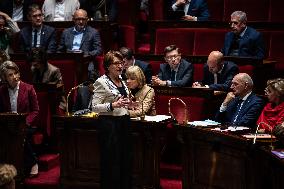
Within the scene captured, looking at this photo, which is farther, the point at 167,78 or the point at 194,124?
the point at 167,78

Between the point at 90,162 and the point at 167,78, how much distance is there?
881mm

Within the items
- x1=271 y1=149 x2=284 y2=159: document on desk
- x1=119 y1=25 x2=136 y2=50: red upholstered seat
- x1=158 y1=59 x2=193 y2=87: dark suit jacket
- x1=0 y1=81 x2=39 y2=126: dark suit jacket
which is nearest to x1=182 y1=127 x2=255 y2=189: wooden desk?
x1=271 y1=149 x2=284 y2=159: document on desk

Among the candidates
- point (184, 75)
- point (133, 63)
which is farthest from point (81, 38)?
point (184, 75)

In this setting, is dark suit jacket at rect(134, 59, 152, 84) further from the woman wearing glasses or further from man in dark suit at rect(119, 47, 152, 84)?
the woman wearing glasses

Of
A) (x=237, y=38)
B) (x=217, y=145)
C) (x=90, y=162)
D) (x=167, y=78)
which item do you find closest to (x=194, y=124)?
(x=217, y=145)

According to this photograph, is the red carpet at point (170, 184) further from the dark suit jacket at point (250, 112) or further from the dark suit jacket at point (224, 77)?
the dark suit jacket at point (224, 77)

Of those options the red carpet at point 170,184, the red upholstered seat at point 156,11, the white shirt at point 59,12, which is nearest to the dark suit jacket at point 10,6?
the white shirt at point 59,12

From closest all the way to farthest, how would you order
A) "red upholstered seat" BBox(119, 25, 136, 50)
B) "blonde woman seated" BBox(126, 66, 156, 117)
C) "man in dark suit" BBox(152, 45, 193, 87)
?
"blonde woman seated" BBox(126, 66, 156, 117)
"man in dark suit" BBox(152, 45, 193, 87)
"red upholstered seat" BBox(119, 25, 136, 50)

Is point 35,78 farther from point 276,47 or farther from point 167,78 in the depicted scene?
point 276,47

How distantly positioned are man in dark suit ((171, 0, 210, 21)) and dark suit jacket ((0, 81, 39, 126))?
138 cm

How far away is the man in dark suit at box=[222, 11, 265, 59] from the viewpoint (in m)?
3.75

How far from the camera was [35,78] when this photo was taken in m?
3.77

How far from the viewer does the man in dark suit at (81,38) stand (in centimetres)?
418

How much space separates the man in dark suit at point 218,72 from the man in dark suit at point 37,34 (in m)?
1.19
